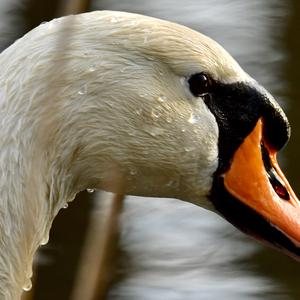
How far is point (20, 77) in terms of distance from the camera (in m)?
3.36

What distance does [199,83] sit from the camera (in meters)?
3.61

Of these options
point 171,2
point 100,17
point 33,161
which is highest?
point 100,17

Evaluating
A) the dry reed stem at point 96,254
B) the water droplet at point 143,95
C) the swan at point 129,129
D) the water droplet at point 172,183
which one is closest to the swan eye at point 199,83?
the swan at point 129,129

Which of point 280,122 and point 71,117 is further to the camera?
point 280,122

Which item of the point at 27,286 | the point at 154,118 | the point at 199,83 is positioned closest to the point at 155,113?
the point at 154,118

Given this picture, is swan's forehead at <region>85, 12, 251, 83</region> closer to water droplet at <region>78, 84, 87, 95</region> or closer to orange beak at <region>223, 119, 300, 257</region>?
water droplet at <region>78, 84, 87, 95</region>

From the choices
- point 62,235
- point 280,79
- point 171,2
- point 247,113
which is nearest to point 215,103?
point 247,113

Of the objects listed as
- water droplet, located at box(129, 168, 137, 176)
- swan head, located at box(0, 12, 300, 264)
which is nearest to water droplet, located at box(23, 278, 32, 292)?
Answer: swan head, located at box(0, 12, 300, 264)

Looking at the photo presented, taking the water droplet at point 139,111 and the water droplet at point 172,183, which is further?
the water droplet at point 172,183

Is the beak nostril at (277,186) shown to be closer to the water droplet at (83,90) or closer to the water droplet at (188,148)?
the water droplet at (188,148)

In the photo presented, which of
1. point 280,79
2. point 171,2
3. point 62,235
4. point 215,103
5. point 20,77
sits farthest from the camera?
point 171,2

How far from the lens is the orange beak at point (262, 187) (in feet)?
12.2

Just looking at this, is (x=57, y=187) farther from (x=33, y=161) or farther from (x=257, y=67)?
(x=257, y=67)

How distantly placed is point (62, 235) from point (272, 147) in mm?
2267
